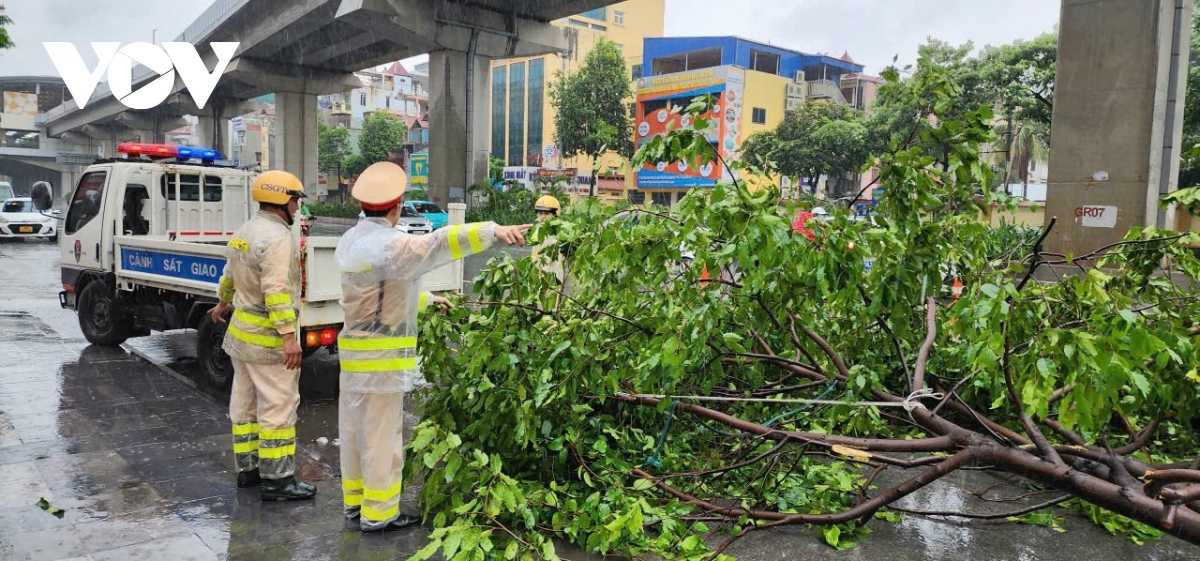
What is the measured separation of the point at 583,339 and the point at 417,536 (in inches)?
51.4

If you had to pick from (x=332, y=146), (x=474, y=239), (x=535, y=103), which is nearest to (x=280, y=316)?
(x=474, y=239)

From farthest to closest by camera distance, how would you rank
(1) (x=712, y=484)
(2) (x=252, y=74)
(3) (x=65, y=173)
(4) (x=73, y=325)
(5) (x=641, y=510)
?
(3) (x=65, y=173) → (2) (x=252, y=74) → (4) (x=73, y=325) → (1) (x=712, y=484) → (5) (x=641, y=510)

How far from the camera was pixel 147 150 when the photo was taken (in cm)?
883

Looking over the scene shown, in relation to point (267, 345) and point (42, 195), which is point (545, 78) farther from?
point (267, 345)

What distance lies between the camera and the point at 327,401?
7.11m

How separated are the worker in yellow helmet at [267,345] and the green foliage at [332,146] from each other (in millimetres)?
69302

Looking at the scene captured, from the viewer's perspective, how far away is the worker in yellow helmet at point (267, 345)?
4.66 m

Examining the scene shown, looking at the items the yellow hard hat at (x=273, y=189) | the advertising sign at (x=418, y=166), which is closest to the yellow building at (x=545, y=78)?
the advertising sign at (x=418, y=166)

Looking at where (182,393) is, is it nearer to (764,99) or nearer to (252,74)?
(252,74)

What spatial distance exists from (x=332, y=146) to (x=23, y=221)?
48.2 meters

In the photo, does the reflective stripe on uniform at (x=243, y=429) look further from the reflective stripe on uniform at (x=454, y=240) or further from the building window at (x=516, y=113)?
the building window at (x=516, y=113)

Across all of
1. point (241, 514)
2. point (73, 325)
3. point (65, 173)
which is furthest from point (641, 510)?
point (65, 173)

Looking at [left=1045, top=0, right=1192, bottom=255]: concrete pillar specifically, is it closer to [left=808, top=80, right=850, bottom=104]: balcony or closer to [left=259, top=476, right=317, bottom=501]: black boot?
[left=259, top=476, right=317, bottom=501]: black boot

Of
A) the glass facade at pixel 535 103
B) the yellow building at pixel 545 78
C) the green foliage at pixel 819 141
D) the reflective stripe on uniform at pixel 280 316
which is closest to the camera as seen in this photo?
the reflective stripe on uniform at pixel 280 316
